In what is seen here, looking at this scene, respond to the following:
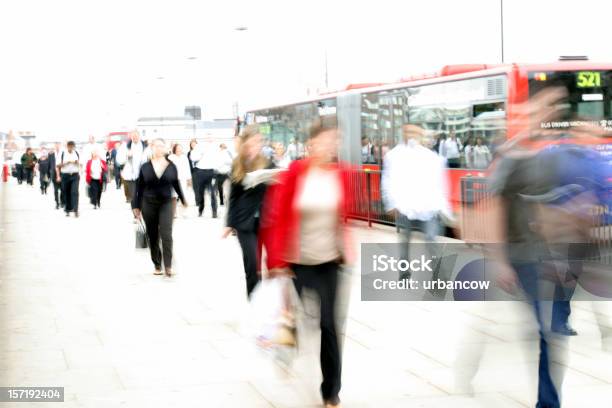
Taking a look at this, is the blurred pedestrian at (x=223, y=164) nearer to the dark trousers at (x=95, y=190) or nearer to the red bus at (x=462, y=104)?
the red bus at (x=462, y=104)

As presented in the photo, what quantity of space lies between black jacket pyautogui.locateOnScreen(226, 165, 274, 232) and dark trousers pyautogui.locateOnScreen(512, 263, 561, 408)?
3.44 metres

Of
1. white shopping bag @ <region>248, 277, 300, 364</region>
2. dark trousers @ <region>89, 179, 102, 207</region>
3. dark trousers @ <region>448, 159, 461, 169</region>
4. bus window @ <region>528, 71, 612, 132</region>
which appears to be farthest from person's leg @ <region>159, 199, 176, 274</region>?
dark trousers @ <region>89, 179, 102, 207</region>

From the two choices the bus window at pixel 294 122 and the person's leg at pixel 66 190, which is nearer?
the person's leg at pixel 66 190

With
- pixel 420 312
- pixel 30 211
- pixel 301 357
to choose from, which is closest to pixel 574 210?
pixel 301 357

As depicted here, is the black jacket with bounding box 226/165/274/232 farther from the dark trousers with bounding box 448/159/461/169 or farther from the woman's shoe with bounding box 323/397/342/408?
the dark trousers with bounding box 448/159/461/169

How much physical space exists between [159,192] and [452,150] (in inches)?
266

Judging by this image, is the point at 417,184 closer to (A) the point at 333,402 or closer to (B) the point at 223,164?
(A) the point at 333,402

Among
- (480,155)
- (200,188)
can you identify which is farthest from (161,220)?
(200,188)

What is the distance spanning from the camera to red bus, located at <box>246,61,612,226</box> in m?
15.3

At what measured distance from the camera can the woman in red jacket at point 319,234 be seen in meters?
5.93

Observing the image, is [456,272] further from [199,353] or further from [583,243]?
[583,243]

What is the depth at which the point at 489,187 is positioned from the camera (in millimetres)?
5969

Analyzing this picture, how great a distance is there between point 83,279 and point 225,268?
1834 millimetres

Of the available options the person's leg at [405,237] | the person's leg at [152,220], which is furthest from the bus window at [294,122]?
the person's leg at [405,237]
